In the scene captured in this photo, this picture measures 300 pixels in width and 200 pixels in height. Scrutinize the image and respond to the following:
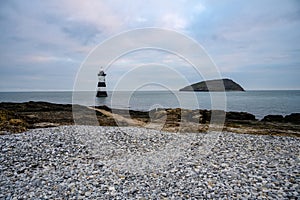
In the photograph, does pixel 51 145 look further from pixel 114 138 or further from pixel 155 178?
pixel 155 178

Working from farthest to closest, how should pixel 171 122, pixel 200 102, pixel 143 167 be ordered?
pixel 200 102
pixel 171 122
pixel 143 167

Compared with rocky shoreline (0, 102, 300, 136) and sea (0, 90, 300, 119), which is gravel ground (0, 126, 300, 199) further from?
sea (0, 90, 300, 119)

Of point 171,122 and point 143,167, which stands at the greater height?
point 171,122

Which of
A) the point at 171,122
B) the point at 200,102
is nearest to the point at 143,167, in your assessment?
the point at 171,122

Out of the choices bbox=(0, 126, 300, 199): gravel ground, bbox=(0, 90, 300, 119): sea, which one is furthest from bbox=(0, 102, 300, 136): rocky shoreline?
bbox=(0, 90, 300, 119): sea

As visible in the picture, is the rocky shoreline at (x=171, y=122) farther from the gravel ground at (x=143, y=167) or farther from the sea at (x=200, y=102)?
the sea at (x=200, y=102)

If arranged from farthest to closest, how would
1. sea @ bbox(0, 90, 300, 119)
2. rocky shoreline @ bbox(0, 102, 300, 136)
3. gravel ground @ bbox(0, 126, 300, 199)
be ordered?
sea @ bbox(0, 90, 300, 119) < rocky shoreline @ bbox(0, 102, 300, 136) < gravel ground @ bbox(0, 126, 300, 199)

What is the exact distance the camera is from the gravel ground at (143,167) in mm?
6031

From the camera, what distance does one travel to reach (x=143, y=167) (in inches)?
312

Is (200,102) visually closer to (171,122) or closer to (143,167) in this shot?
(171,122)

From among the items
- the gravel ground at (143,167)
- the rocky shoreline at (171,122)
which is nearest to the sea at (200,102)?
the rocky shoreline at (171,122)

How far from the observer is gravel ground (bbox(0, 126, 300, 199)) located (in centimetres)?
603

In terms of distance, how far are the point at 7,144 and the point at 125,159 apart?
514cm

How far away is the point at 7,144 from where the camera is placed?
32.5 ft
